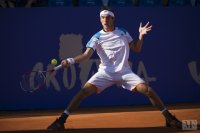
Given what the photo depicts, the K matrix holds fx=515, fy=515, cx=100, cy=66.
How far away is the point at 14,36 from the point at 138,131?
453cm

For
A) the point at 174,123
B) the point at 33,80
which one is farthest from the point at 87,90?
the point at 33,80

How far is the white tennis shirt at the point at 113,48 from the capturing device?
277 inches

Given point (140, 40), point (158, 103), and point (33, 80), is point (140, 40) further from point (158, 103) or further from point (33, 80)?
point (33, 80)

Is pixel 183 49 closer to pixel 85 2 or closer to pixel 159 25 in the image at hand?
pixel 159 25

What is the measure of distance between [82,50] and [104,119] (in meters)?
2.43

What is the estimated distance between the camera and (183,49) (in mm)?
10773

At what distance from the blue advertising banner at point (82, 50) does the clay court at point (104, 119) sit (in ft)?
1.28

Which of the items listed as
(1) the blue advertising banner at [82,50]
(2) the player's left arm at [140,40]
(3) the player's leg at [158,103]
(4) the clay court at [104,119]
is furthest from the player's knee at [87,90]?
(1) the blue advertising banner at [82,50]

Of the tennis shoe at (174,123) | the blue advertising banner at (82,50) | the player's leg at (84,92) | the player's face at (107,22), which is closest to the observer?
the tennis shoe at (174,123)

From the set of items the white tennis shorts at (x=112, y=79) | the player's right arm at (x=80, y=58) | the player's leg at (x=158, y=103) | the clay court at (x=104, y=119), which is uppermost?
the player's right arm at (x=80, y=58)

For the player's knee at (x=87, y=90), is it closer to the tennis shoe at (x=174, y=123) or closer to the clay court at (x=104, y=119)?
the clay court at (x=104, y=119)

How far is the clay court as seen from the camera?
6918mm

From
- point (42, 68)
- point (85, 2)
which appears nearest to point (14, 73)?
point (42, 68)

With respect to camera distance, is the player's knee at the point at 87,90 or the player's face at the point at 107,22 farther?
the player's face at the point at 107,22
